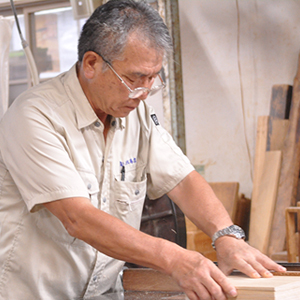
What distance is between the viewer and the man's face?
1.30 m

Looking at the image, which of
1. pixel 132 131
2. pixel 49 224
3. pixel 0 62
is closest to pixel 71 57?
pixel 0 62

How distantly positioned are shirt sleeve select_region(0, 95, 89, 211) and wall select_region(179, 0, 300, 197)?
9.80 feet

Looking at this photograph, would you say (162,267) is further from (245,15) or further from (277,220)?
(245,15)

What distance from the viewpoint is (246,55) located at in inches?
156

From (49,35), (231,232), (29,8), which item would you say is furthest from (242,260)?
(29,8)

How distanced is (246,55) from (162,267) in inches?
130

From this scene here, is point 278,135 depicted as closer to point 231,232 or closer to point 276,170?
point 276,170

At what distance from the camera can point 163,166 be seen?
5.17 feet

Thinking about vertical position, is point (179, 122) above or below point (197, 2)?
below

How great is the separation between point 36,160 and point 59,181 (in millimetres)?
97

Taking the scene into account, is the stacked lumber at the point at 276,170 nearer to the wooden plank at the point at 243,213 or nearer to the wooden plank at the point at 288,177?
the wooden plank at the point at 288,177

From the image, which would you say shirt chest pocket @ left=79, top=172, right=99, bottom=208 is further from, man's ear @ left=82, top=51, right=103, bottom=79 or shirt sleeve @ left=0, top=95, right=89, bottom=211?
man's ear @ left=82, top=51, right=103, bottom=79

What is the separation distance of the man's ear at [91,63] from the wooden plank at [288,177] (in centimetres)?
252

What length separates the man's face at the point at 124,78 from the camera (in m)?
1.30
